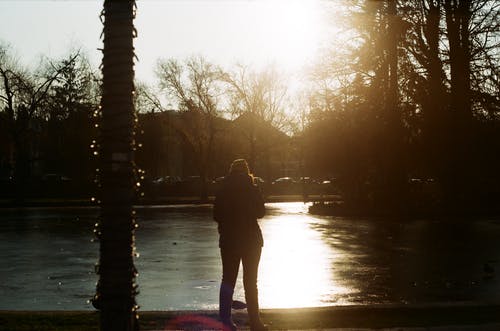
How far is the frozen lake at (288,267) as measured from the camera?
10742 mm

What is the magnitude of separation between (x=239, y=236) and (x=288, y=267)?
273 inches

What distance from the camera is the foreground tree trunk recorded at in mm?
4449

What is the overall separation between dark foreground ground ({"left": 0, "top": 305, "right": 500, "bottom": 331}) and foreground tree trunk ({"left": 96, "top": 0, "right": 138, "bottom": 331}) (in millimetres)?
3383

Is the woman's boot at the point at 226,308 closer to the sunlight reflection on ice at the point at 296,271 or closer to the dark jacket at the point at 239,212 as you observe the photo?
the dark jacket at the point at 239,212

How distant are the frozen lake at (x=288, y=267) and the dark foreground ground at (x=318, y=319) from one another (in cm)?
109

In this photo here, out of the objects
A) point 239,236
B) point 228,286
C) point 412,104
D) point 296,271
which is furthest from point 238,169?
point 412,104

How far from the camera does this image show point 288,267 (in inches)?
576

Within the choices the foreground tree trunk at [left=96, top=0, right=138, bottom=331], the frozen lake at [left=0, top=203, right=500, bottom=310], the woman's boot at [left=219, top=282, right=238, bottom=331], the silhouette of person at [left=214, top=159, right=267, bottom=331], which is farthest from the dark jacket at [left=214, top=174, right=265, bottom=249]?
the foreground tree trunk at [left=96, top=0, right=138, bottom=331]

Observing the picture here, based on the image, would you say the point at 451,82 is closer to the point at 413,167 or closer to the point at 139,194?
the point at 413,167

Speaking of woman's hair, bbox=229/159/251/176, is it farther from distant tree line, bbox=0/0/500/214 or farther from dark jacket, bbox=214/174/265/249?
distant tree line, bbox=0/0/500/214

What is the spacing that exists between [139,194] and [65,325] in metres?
3.88

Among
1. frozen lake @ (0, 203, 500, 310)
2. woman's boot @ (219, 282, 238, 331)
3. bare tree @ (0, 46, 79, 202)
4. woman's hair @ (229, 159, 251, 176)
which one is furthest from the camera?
bare tree @ (0, 46, 79, 202)

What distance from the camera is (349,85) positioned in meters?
34.2

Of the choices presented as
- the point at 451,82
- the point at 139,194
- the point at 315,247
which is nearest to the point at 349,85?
the point at 451,82
